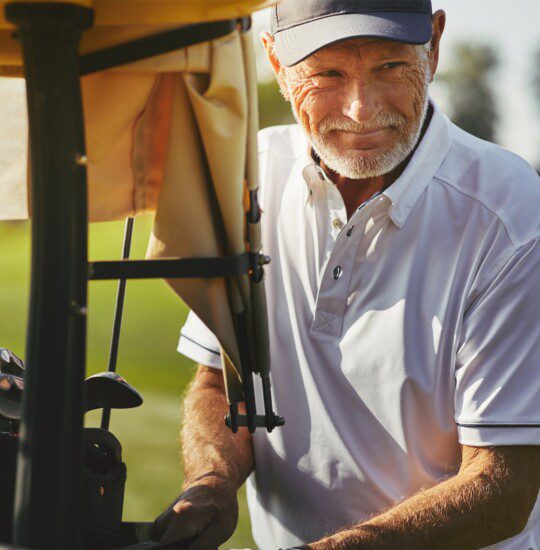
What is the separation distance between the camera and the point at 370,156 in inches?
84.9

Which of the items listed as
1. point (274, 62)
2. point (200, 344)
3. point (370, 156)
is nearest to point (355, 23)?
point (370, 156)

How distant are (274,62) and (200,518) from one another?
3.74 ft

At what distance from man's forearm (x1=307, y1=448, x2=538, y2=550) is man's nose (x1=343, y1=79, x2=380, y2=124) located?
0.77 meters

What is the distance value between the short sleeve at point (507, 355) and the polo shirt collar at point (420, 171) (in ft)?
0.92

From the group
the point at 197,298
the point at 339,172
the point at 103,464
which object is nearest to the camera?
the point at 197,298

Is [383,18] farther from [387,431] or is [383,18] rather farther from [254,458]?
[254,458]

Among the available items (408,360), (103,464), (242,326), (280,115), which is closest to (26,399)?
(242,326)

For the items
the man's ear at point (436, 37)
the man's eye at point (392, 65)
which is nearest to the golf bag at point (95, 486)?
the man's eye at point (392, 65)

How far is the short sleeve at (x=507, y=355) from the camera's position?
1942 millimetres

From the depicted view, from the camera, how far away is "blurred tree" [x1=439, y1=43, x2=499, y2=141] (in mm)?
37188

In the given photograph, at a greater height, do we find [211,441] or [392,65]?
[392,65]

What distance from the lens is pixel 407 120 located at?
2.14 meters

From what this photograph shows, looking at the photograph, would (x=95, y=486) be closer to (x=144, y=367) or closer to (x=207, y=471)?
(x=207, y=471)

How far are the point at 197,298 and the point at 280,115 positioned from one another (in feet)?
124
